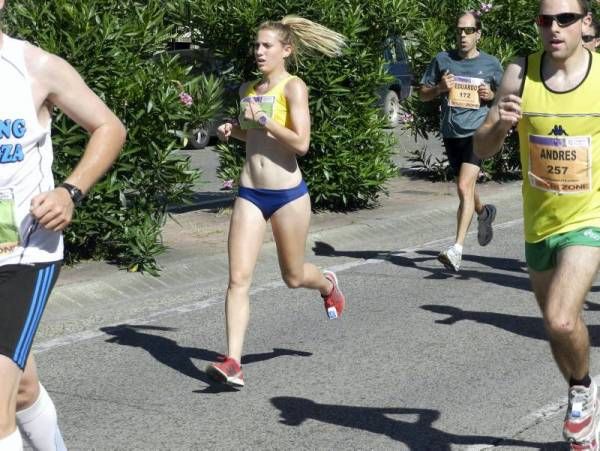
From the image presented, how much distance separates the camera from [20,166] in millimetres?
3955

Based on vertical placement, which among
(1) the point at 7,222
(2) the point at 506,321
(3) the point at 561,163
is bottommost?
(2) the point at 506,321

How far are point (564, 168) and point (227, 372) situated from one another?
6.91ft

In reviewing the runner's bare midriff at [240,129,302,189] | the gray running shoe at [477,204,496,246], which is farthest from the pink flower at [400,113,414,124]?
the runner's bare midriff at [240,129,302,189]

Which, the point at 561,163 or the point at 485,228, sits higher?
the point at 561,163

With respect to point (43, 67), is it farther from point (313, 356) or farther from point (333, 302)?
point (333, 302)

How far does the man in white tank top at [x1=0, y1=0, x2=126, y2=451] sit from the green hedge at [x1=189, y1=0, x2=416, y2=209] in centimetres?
770

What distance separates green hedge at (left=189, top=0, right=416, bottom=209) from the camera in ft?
38.7

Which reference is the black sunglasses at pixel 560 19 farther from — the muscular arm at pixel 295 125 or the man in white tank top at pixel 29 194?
the muscular arm at pixel 295 125

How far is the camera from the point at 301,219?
22.0ft

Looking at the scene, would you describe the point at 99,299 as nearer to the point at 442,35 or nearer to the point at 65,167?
the point at 65,167

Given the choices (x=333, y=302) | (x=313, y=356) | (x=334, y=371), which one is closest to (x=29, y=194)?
(x=334, y=371)

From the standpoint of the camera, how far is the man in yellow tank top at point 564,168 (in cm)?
479

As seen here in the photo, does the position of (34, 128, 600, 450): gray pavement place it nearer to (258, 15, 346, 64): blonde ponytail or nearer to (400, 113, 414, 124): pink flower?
(258, 15, 346, 64): blonde ponytail

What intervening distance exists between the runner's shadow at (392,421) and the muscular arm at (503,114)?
4.07 feet
